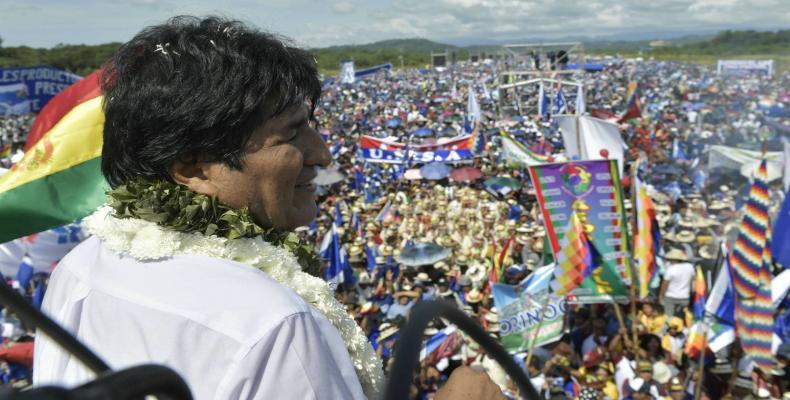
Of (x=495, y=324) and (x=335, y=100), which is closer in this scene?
(x=495, y=324)

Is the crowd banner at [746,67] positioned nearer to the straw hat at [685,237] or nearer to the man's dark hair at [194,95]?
the straw hat at [685,237]

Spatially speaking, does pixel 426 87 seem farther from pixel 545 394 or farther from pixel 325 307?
pixel 325 307

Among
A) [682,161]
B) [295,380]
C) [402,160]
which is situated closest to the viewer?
[295,380]

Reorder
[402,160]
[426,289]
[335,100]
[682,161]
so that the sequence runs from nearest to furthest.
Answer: [426,289]
[402,160]
[682,161]
[335,100]

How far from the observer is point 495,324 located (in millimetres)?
6445

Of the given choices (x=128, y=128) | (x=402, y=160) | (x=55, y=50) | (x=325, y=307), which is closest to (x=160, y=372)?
(x=325, y=307)

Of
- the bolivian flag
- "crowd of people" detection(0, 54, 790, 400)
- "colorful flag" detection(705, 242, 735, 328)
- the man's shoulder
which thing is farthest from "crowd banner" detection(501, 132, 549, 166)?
the man's shoulder

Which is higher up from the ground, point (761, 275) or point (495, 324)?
point (761, 275)

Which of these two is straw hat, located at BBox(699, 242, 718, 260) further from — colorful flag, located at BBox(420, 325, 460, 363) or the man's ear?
the man's ear

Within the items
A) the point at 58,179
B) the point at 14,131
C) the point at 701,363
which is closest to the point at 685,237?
the point at 701,363

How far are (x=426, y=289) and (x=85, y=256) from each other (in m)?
6.52

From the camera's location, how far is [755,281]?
484cm

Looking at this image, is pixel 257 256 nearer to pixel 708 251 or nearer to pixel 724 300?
pixel 724 300

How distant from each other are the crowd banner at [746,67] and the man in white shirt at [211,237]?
150ft
